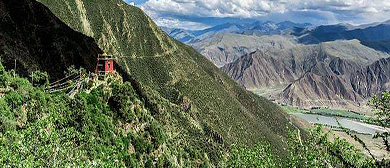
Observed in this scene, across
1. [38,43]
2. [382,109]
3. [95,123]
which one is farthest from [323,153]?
[38,43]

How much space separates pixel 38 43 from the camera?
4011 inches

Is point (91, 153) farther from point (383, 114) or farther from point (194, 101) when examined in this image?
point (194, 101)

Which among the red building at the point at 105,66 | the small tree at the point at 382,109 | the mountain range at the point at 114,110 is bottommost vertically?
the mountain range at the point at 114,110

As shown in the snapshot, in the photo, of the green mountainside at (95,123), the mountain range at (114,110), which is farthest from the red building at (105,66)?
the mountain range at (114,110)

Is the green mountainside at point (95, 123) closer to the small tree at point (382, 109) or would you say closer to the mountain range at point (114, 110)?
the mountain range at point (114, 110)

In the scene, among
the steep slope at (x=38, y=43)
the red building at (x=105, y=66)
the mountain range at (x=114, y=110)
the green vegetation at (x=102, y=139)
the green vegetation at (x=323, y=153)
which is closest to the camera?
the green vegetation at (x=102, y=139)

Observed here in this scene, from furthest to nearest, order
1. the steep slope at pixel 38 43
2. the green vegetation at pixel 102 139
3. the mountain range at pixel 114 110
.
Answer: the steep slope at pixel 38 43 → the mountain range at pixel 114 110 → the green vegetation at pixel 102 139

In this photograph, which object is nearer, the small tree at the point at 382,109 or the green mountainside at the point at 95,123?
the small tree at the point at 382,109

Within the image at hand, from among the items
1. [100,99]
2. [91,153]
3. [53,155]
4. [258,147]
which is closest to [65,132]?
[53,155]

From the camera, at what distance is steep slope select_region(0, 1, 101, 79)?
265 ft

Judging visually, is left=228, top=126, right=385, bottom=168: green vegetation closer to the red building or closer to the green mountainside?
the green mountainside

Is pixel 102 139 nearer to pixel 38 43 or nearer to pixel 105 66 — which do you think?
pixel 105 66

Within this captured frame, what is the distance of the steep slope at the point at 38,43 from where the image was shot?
80625 millimetres

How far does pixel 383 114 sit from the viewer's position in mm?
22047
